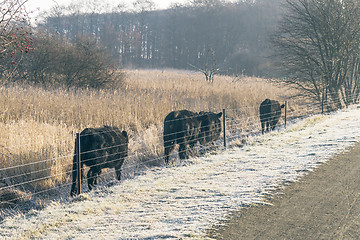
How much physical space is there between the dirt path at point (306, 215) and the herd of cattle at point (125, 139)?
2777 millimetres

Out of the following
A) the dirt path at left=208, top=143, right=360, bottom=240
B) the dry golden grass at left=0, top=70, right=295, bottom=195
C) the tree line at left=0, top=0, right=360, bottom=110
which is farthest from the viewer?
the tree line at left=0, top=0, right=360, bottom=110

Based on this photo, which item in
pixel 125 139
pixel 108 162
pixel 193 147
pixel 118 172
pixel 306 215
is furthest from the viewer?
pixel 193 147

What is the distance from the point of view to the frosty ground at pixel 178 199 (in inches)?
186

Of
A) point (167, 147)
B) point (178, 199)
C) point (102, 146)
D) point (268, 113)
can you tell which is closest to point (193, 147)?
point (167, 147)

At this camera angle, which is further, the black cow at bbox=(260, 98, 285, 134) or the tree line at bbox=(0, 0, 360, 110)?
the tree line at bbox=(0, 0, 360, 110)

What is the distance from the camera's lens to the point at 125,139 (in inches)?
298

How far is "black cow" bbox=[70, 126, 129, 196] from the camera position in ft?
21.5

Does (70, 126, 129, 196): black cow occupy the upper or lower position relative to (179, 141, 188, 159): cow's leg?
upper

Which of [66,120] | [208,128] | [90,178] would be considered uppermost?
[66,120]

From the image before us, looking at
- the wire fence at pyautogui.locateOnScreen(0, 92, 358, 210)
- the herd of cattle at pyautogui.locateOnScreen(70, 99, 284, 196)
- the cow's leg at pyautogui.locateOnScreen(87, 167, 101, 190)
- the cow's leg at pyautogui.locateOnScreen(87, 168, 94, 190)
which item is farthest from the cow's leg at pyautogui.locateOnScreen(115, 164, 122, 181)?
the cow's leg at pyautogui.locateOnScreen(87, 168, 94, 190)

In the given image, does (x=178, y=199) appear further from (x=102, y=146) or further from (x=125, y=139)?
(x=125, y=139)

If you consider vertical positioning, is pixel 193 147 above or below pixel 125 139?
below

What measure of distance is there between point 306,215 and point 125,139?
3.83 m

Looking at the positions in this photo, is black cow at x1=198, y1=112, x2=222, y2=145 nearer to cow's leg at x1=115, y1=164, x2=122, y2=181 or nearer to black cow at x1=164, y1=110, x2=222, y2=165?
black cow at x1=164, y1=110, x2=222, y2=165
